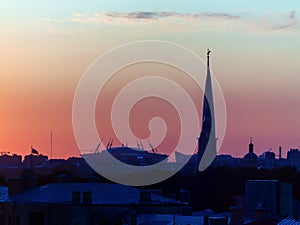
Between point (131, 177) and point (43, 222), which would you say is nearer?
point (43, 222)

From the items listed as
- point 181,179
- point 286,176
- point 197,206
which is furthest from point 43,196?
point 181,179

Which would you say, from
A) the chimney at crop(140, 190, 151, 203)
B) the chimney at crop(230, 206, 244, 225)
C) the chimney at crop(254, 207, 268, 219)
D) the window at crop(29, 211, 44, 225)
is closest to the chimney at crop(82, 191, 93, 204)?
the window at crop(29, 211, 44, 225)

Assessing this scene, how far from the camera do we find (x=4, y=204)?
226 feet

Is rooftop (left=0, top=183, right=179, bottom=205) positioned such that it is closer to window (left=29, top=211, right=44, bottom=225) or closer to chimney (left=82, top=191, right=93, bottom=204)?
chimney (left=82, top=191, right=93, bottom=204)

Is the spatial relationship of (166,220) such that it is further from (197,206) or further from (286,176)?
(286,176)

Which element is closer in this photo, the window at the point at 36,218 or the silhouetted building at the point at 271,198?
the silhouetted building at the point at 271,198

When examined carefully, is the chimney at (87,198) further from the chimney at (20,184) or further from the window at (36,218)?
the chimney at (20,184)

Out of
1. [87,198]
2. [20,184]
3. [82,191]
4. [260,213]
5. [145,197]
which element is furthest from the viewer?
[20,184]

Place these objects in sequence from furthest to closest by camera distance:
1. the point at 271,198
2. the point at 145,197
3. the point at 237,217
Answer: the point at 145,197, the point at 271,198, the point at 237,217

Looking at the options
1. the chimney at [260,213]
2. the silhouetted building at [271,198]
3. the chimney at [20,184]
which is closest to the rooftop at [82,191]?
the chimney at [20,184]

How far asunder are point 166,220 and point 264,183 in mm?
6211

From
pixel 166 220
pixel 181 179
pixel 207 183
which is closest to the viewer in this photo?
pixel 166 220

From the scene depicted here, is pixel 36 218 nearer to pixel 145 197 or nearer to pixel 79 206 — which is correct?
pixel 79 206

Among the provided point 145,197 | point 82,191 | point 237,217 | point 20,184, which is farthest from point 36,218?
point 237,217
